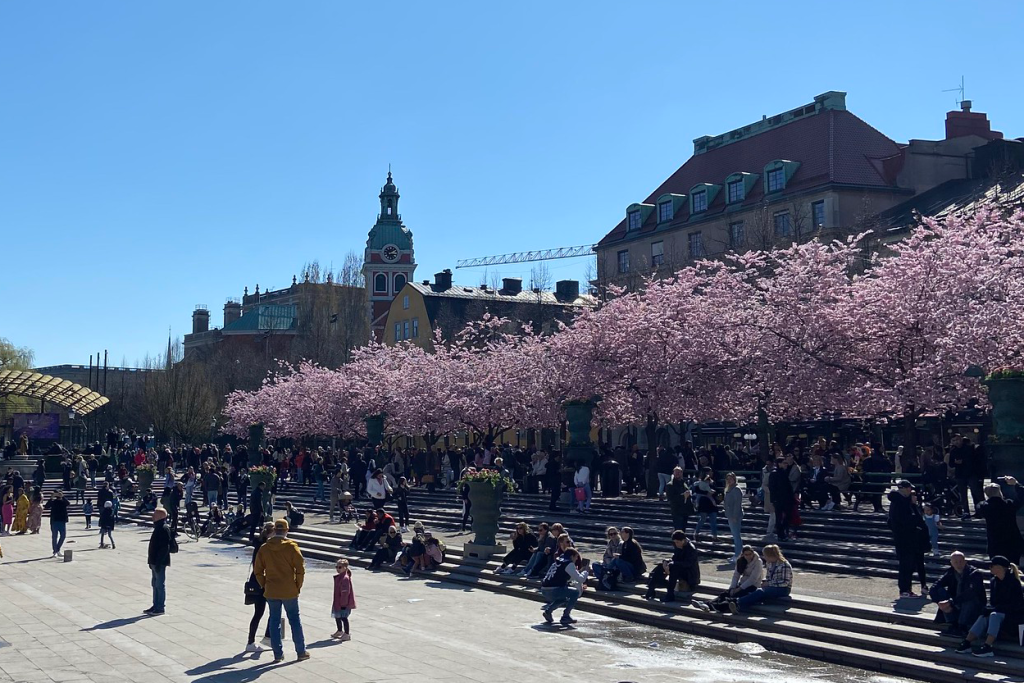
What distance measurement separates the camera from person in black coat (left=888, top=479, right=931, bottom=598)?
17.0 metres

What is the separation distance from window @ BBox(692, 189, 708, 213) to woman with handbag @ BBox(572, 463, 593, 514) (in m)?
37.7

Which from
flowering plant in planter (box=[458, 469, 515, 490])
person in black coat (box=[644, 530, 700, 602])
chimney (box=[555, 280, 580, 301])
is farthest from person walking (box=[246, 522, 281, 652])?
chimney (box=[555, 280, 580, 301])

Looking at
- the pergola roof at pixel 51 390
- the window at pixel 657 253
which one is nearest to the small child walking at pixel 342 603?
the pergola roof at pixel 51 390

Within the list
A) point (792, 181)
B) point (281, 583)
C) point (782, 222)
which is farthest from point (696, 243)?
point (281, 583)

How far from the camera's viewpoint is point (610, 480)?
105 ft

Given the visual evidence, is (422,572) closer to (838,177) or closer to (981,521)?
(981,521)

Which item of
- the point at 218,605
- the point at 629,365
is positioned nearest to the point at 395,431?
the point at 629,365

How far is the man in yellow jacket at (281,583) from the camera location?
14523 mm

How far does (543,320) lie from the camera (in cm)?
7075

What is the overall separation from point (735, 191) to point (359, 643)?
167 feet

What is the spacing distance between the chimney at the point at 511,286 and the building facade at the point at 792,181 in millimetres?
18912

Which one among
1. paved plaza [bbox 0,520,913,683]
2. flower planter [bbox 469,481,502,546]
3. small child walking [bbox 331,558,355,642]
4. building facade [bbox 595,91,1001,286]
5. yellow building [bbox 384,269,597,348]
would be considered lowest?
paved plaza [bbox 0,520,913,683]

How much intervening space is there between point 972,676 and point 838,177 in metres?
46.9

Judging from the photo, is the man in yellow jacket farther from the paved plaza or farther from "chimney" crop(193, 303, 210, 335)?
"chimney" crop(193, 303, 210, 335)
